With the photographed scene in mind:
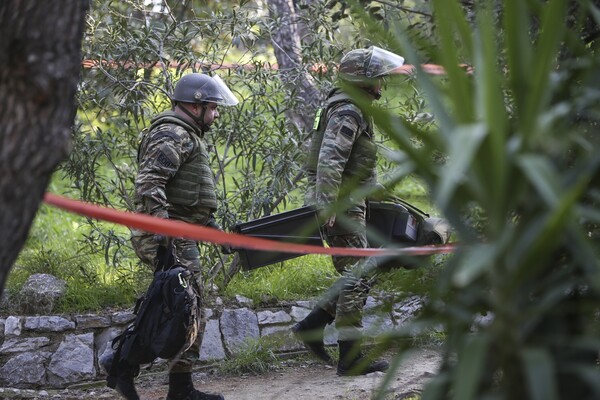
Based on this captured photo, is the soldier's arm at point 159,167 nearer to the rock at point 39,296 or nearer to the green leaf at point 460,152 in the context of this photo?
the rock at point 39,296

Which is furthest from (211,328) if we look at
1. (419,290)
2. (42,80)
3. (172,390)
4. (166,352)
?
(42,80)

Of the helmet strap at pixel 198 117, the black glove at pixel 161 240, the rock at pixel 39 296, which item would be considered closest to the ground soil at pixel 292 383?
the rock at pixel 39 296

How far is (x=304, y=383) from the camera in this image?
21.2ft

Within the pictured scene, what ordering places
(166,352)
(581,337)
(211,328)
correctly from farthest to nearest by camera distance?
1. (211,328)
2. (166,352)
3. (581,337)

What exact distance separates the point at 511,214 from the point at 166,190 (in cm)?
334

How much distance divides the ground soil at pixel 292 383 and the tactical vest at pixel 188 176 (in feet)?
4.31

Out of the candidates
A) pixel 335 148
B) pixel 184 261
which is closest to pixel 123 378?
pixel 184 261

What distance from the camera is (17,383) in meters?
6.39

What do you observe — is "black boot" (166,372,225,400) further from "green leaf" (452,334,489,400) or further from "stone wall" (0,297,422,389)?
"green leaf" (452,334,489,400)

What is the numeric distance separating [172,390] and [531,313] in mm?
3845

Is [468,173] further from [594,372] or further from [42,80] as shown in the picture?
[42,80]

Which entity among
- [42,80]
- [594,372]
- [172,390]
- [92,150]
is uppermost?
[92,150]

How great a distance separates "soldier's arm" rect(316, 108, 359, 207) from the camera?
6.15m

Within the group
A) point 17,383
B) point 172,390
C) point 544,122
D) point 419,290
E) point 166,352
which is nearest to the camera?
point 544,122
